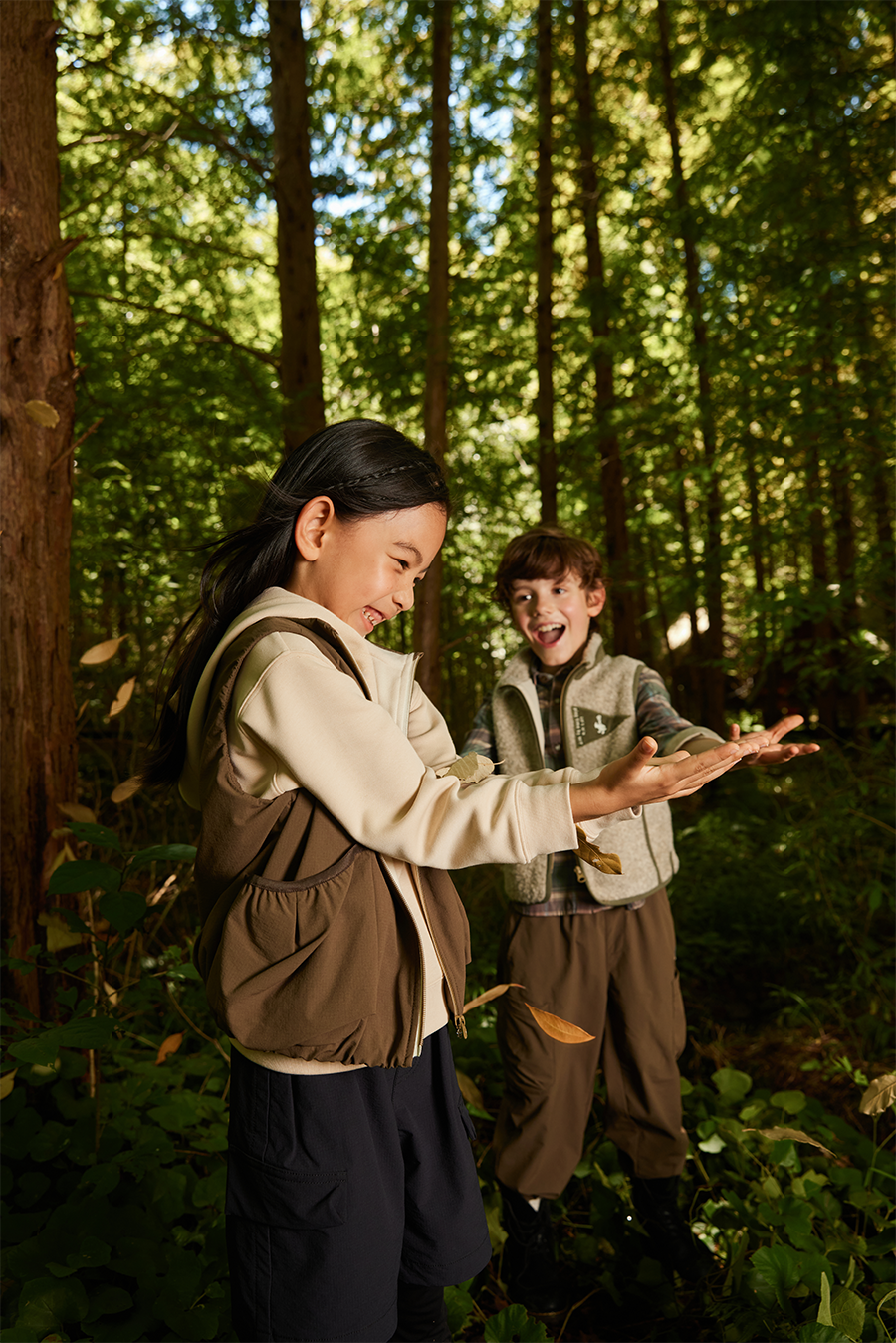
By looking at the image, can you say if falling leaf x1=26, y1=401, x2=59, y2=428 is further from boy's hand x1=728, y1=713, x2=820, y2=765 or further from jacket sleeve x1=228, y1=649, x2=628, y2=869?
boy's hand x1=728, y1=713, x2=820, y2=765

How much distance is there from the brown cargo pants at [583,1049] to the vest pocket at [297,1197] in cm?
90

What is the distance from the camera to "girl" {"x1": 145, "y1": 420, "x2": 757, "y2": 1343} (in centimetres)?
107

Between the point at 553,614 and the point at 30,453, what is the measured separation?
1509 millimetres

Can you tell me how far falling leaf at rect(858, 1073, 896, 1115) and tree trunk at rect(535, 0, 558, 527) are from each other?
375cm

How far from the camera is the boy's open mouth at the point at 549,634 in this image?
214cm

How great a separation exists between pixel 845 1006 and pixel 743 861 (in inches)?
56.3

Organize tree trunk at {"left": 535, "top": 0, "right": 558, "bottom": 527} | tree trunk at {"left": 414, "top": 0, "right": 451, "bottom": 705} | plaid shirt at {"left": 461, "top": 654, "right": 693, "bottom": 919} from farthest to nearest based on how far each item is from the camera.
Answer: tree trunk at {"left": 535, "top": 0, "right": 558, "bottom": 527} → tree trunk at {"left": 414, "top": 0, "right": 451, "bottom": 705} → plaid shirt at {"left": 461, "top": 654, "right": 693, "bottom": 919}

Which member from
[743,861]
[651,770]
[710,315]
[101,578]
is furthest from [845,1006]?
[101,578]

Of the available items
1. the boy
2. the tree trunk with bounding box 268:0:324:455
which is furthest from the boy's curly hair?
the tree trunk with bounding box 268:0:324:455

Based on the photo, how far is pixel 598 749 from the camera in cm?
205

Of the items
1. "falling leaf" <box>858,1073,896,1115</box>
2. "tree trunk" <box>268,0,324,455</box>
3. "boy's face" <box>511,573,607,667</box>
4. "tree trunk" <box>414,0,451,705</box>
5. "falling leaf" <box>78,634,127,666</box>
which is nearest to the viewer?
"falling leaf" <box>858,1073,896,1115</box>

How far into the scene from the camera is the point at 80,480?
13.8 feet

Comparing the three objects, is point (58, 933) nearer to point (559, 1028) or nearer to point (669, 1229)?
point (559, 1028)

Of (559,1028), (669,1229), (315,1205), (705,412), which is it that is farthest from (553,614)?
(705,412)
